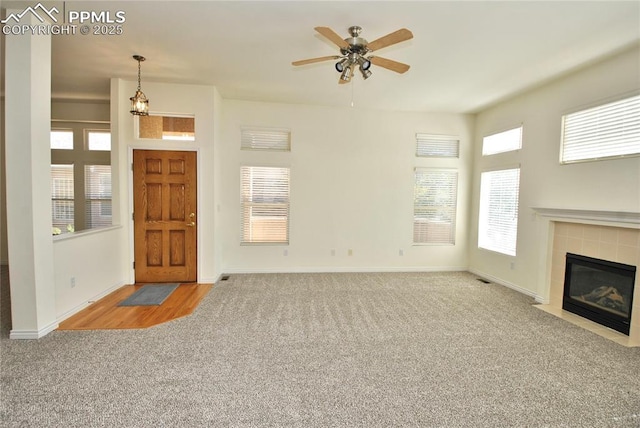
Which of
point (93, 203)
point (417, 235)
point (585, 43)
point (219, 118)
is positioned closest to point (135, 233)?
point (93, 203)

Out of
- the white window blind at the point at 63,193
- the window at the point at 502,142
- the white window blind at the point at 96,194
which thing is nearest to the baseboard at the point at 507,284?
the window at the point at 502,142

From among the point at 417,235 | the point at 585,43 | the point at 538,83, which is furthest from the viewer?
the point at 417,235

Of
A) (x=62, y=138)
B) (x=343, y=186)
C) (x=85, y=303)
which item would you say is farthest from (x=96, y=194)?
(x=343, y=186)

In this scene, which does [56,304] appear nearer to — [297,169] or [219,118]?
[219,118]

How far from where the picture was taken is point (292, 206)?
5.23 m

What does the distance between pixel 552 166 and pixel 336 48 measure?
10.7 feet

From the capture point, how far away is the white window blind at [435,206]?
5539mm

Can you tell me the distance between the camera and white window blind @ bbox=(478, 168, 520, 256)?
456 centimetres

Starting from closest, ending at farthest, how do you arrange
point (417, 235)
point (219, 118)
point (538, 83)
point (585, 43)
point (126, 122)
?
point (585, 43) < point (538, 83) < point (126, 122) < point (219, 118) < point (417, 235)

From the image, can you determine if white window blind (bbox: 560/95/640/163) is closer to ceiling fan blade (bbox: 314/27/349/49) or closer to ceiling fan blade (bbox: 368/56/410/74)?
ceiling fan blade (bbox: 368/56/410/74)

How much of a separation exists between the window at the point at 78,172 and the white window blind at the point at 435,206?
19.6 feet

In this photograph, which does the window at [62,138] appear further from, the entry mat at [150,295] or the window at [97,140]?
the entry mat at [150,295]

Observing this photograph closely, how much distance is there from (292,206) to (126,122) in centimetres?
284

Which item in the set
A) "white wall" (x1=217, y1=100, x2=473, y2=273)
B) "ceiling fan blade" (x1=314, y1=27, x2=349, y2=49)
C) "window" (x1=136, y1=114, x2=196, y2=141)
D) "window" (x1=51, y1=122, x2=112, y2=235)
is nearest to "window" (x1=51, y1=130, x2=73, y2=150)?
"window" (x1=51, y1=122, x2=112, y2=235)
